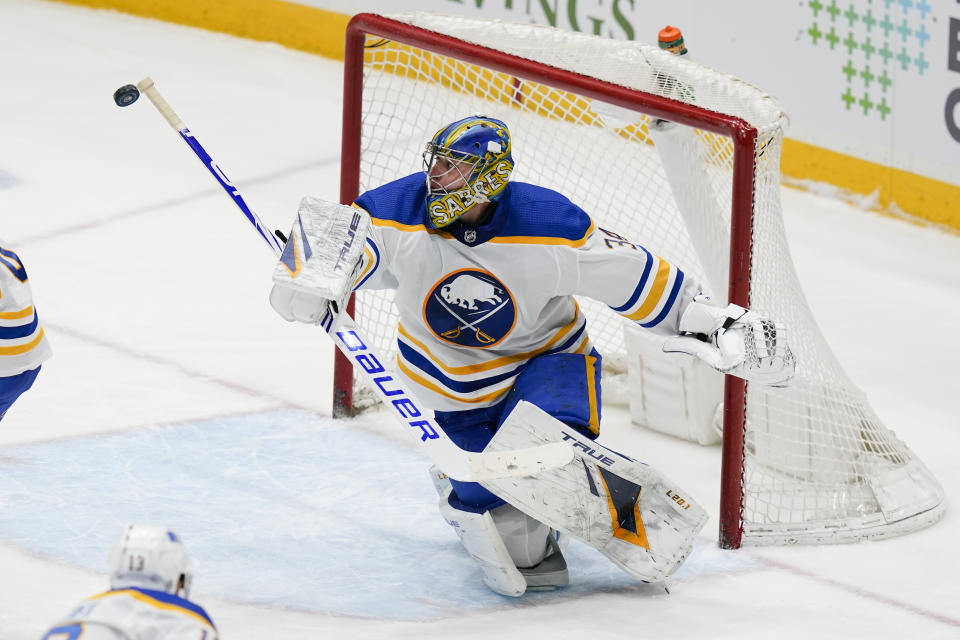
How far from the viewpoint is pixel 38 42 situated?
7.96m

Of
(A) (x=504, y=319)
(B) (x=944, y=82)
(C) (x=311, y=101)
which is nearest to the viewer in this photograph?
(A) (x=504, y=319)

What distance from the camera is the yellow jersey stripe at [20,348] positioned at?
129 inches

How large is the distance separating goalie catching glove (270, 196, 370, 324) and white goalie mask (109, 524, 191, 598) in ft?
2.54

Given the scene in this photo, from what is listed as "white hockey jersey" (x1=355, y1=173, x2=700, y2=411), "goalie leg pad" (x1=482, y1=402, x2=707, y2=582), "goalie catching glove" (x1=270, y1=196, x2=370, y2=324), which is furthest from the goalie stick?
"goalie leg pad" (x1=482, y1=402, x2=707, y2=582)

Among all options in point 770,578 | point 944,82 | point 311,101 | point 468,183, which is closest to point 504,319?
point 468,183

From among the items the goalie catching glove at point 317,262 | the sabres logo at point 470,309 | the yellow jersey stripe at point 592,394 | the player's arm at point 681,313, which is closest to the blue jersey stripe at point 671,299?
the player's arm at point 681,313

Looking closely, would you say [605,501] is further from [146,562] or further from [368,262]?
[146,562]

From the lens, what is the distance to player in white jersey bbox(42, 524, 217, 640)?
2326 millimetres

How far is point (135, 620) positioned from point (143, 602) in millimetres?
43

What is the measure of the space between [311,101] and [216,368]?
8.87 feet

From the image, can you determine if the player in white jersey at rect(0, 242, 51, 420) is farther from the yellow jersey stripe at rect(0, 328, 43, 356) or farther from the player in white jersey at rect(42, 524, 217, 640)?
the player in white jersey at rect(42, 524, 217, 640)

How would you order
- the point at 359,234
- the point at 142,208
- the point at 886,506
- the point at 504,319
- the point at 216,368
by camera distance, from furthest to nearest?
the point at 142,208 → the point at 216,368 → the point at 886,506 → the point at 504,319 → the point at 359,234

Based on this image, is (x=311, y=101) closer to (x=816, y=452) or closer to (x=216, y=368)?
(x=216, y=368)

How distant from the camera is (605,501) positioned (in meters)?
3.56
